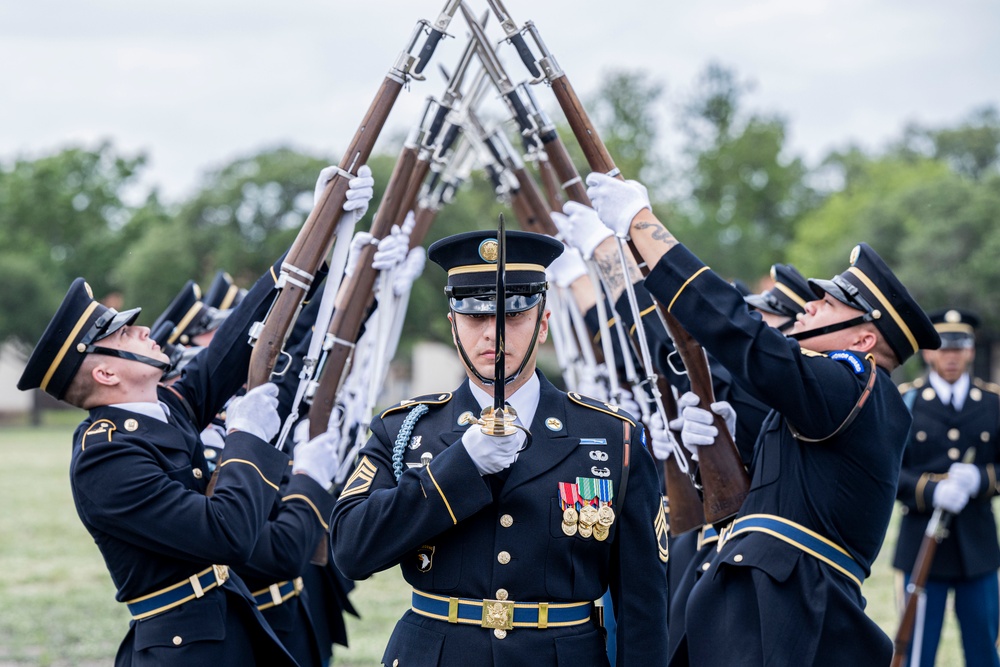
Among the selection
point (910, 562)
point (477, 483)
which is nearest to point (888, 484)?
point (477, 483)

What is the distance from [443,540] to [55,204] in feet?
187

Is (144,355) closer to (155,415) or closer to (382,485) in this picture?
(155,415)

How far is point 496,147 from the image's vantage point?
601 centimetres

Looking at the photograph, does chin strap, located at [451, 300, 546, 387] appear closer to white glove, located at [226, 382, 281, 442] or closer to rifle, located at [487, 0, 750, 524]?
rifle, located at [487, 0, 750, 524]

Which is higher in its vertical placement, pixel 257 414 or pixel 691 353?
pixel 691 353

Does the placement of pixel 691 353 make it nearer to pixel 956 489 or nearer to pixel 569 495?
pixel 569 495

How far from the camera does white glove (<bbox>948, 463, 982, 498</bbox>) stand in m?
7.54

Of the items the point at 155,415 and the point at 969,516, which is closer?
the point at 155,415

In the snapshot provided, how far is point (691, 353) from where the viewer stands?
4535 millimetres

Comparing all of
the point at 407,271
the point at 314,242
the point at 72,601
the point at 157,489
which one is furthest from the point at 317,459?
the point at 72,601

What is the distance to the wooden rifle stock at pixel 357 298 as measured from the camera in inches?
206

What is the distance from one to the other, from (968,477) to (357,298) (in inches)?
187

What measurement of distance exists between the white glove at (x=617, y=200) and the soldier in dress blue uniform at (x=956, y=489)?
3.74 metres

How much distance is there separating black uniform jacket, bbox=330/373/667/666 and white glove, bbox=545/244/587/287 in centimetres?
273
